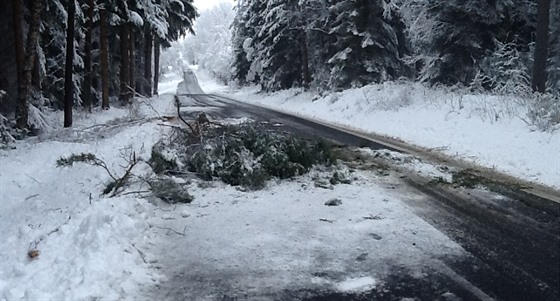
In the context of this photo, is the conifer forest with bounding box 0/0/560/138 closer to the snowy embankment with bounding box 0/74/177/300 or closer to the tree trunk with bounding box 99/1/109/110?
the tree trunk with bounding box 99/1/109/110

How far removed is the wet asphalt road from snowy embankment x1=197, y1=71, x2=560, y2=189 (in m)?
1.51

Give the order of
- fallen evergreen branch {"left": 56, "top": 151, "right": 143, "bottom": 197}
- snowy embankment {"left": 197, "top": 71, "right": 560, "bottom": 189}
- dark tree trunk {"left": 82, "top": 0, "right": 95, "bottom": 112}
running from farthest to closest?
dark tree trunk {"left": 82, "top": 0, "right": 95, "bottom": 112} → snowy embankment {"left": 197, "top": 71, "right": 560, "bottom": 189} → fallen evergreen branch {"left": 56, "top": 151, "right": 143, "bottom": 197}

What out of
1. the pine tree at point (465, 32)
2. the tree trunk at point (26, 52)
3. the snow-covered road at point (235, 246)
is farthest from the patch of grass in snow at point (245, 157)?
the pine tree at point (465, 32)

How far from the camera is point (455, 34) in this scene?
651 inches

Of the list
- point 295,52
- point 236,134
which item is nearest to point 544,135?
point 236,134

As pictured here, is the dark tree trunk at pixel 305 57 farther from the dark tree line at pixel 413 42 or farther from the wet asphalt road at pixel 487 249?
the wet asphalt road at pixel 487 249

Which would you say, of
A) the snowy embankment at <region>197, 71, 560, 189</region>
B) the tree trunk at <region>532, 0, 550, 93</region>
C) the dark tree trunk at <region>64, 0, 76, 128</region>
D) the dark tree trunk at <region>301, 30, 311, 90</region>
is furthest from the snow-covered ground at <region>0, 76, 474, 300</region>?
the dark tree trunk at <region>301, 30, 311, 90</region>

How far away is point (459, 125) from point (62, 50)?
16.0 metres

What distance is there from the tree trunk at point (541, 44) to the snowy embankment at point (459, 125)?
2.81 m

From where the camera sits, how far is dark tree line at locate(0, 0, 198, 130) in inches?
487

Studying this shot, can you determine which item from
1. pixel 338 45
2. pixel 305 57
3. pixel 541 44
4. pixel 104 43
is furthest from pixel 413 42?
pixel 104 43

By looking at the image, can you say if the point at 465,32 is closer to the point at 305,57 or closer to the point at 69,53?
the point at 305,57

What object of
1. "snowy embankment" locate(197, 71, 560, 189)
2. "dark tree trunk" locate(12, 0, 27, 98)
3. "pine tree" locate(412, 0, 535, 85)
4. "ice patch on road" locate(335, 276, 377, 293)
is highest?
"pine tree" locate(412, 0, 535, 85)

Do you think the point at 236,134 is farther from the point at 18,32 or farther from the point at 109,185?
the point at 18,32
